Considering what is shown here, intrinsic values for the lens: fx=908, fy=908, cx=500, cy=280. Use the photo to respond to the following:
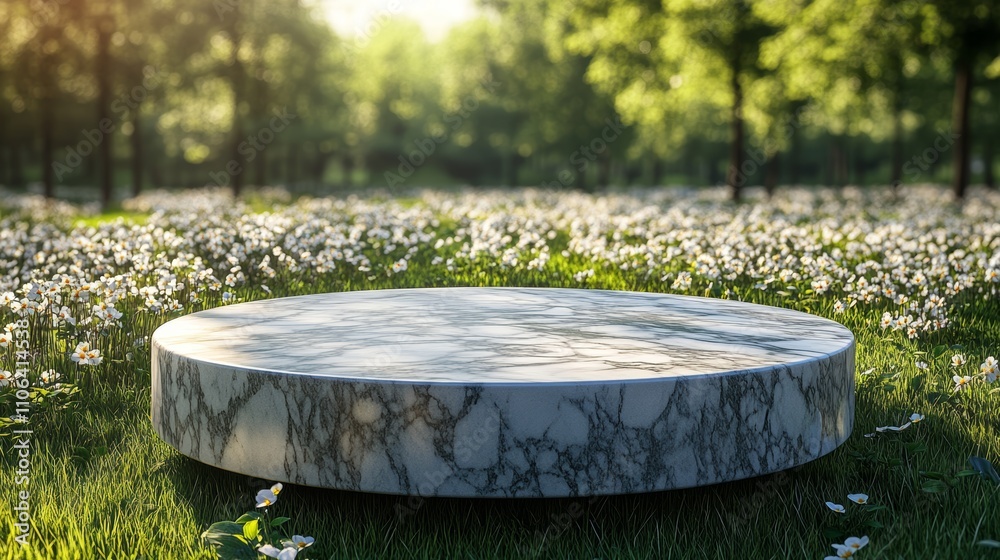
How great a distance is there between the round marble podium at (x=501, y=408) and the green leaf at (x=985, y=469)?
564 mm

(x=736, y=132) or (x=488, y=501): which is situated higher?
(x=736, y=132)

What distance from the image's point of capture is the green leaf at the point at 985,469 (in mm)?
4070

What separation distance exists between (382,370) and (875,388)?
3.46 meters

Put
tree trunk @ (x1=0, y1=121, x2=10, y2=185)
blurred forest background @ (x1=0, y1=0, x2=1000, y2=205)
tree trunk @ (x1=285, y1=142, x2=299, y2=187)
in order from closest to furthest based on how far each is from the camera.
Result: blurred forest background @ (x1=0, y1=0, x2=1000, y2=205)
tree trunk @ (x1=0, y1=121, x2=10, y2=185)
tree trunk @ (x1=285, y1=142, x2=299, y2=187)

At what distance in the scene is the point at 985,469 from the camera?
13.5 ft

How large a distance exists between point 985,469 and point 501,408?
231 centimetres

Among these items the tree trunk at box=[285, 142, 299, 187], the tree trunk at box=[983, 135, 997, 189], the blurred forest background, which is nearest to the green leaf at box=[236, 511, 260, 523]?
the blurred forest background

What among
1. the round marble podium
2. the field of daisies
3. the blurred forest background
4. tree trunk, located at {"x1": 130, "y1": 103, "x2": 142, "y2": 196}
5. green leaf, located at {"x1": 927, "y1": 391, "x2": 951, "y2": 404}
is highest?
the blurred forest background

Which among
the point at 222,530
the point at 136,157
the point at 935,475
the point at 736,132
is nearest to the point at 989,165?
the point at 736,132

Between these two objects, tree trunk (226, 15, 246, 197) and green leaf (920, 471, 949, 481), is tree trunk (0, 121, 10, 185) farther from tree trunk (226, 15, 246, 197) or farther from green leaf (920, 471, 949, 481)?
green leaf (920, 471, 949, 481)

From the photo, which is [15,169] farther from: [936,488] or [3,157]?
[936,488]

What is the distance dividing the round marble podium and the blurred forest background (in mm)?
14107

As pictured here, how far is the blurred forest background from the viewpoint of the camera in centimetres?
2169

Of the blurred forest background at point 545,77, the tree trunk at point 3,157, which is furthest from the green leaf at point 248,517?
the tree trunk at point 3,157
